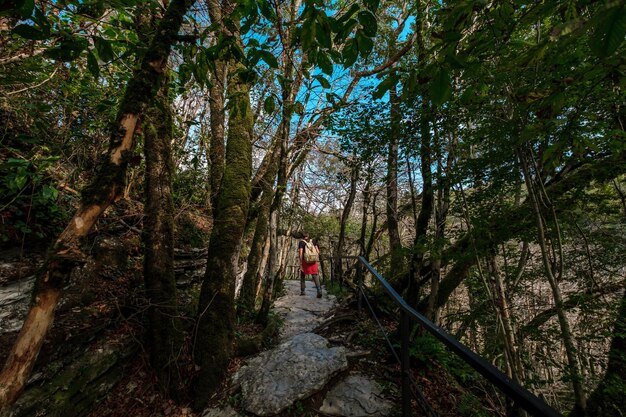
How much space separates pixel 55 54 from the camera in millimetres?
1338

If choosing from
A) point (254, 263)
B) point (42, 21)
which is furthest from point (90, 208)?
point (254, 263)

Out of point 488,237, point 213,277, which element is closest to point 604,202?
point 488,237

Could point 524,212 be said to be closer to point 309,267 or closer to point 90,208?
point 90,208

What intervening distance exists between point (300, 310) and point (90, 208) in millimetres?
5651

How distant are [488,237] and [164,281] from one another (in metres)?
4.29

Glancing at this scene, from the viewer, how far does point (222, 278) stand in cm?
344

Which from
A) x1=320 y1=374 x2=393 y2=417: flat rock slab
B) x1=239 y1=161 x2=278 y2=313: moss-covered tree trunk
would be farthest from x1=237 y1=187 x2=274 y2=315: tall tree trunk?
x1=320 y1=374 x2=393 y2=417: flat rock slab

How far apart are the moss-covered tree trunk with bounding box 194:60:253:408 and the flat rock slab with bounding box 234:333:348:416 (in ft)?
1.35

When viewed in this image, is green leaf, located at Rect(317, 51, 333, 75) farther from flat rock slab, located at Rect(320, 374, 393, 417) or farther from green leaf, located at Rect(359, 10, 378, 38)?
flat rock slab, located at Rect(320, 374, 393, 417)

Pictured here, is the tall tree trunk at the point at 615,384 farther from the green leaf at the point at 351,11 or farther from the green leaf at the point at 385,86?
the green leaf at the point at 351,11

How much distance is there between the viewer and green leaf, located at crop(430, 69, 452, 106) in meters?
1.18

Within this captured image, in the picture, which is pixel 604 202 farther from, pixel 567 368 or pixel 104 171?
pixel 104 171

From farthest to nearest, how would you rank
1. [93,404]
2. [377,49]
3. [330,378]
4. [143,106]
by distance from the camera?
1. [377,49]
2. [330,378]
3. [93,404]
4. [143,106]

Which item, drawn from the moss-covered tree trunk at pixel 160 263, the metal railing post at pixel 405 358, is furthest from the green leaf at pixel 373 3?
the moss-covered tree trunk at pixel 160 263
